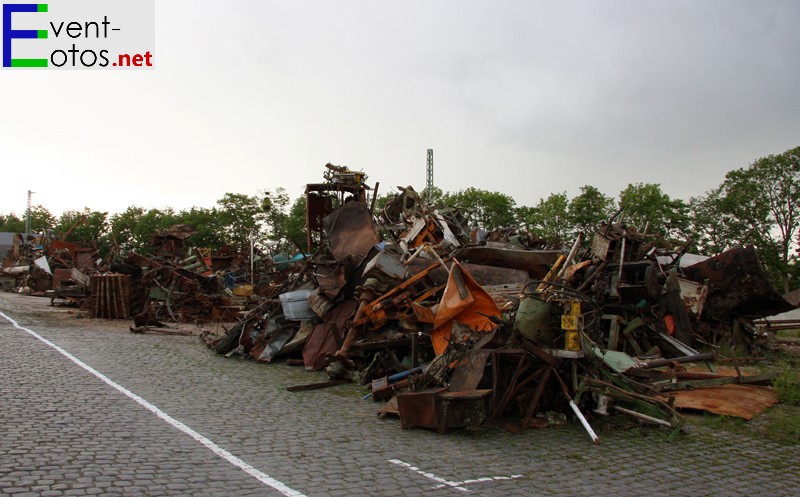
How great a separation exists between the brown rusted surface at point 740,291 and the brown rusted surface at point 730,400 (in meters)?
4.53

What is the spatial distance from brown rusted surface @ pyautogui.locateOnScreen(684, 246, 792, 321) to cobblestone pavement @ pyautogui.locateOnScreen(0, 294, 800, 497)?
23.2 feet

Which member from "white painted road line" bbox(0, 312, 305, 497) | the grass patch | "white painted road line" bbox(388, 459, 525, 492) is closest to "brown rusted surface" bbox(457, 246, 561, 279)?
the grass patch

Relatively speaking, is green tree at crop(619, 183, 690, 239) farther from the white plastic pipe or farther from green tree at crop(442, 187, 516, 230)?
the white plastic pipe

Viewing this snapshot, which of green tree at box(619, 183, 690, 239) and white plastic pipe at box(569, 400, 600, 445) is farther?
green tree at box(619, 183, 690, 239)

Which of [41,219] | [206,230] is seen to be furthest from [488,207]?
[41,219]

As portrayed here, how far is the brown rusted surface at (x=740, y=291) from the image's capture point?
12953 millimetres

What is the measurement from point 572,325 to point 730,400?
2.89 m

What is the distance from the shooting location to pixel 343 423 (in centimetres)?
743

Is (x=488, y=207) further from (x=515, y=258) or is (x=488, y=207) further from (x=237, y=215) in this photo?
(x=515, y=258)

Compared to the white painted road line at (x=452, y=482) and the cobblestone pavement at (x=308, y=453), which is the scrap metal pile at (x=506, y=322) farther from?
the white painted road line at (x=452, y=482)

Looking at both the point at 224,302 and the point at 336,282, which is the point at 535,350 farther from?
the point at 224,302

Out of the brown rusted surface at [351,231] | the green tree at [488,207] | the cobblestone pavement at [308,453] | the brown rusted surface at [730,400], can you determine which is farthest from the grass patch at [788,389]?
the green tree at [488,207]

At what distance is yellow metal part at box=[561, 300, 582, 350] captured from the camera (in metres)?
7.30

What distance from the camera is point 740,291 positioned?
43.0ft
